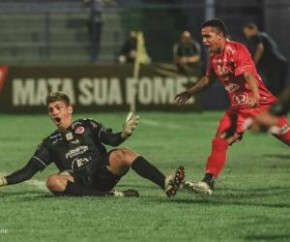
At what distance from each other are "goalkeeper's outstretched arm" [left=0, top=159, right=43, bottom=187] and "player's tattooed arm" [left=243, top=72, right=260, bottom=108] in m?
2.09

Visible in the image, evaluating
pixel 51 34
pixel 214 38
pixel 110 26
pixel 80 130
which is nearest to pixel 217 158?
pixel 214 38

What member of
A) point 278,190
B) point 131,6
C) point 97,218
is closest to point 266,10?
point 131,6

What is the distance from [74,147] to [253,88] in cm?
181

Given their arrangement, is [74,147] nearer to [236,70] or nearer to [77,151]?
[77,151]

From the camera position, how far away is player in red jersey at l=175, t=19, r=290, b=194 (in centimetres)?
1066

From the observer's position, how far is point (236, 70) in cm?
1070

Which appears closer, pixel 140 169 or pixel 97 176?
pixel 140 169

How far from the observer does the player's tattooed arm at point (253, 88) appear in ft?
33.1

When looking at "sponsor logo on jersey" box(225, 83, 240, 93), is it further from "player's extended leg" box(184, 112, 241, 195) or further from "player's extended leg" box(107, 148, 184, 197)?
"player's extended leg" box(107, 148, 184, 197)

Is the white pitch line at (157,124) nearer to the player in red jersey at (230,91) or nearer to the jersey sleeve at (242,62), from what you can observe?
the player in red jersey at (230,91)

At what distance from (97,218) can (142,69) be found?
1598cm

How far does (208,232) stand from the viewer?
27.3 ft

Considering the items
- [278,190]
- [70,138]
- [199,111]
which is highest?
[70,138]

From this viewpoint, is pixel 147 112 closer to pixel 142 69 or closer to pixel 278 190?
pixel 142 69
